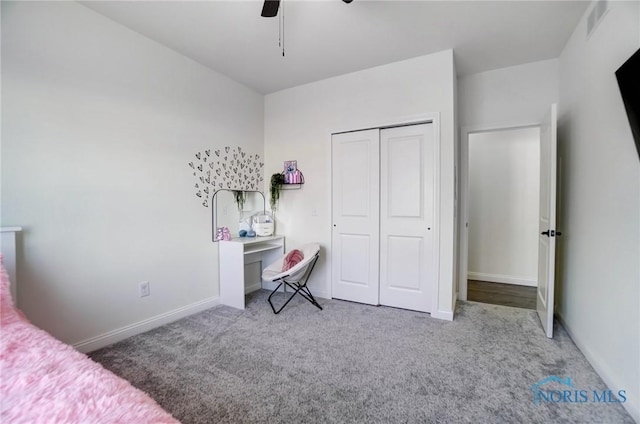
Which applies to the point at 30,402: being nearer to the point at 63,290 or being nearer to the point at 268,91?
the point at 63,290

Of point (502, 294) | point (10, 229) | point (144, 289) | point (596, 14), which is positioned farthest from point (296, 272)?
point (596, 14)

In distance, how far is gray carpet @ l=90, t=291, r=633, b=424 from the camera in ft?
5.10

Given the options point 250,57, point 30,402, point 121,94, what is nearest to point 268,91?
point 250,57

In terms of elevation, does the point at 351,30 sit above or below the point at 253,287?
above

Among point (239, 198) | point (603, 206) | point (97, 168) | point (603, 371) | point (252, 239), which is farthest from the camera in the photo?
point (239, 198)

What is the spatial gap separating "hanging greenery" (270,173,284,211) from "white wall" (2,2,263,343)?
963 mm

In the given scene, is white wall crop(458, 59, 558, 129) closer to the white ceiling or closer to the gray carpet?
the white ceiling

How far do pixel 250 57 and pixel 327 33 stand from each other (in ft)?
2.99

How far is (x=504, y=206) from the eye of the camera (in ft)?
13.8

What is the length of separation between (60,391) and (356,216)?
2.84 meters

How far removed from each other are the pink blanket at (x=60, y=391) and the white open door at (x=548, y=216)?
114 inches

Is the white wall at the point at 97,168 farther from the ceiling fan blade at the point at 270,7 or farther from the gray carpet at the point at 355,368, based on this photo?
the ceiling fan blade at the point at 270,7

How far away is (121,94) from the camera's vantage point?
2.36m

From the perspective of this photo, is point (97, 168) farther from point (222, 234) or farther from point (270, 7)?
point (270, 7)
